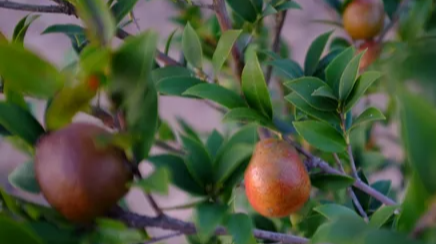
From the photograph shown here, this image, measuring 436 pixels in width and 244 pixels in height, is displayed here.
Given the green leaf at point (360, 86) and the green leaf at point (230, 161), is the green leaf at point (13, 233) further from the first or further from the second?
the green leaf at point (360, 86)

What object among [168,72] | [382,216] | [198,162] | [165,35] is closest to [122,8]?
[168,72]

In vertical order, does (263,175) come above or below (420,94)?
below

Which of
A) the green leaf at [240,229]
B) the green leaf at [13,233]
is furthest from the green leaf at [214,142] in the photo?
the green leaf at [13,233]

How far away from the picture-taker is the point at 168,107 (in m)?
1.79

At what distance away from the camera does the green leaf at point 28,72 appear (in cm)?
27

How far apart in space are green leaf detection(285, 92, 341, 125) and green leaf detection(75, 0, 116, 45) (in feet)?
0.66

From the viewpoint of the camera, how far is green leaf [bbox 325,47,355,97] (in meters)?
0.46

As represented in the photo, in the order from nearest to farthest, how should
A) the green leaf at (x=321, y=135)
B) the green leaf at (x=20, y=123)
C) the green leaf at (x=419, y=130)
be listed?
the green leaf at (x=419, y=130)
the green leaf at (x=20, y=123)
the green leaf at (x=321, y=135)

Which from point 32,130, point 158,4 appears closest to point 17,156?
point 158,4

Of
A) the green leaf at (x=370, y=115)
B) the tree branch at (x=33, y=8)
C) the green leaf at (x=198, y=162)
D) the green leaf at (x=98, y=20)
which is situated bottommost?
the green leaf at (x=370, y=115)

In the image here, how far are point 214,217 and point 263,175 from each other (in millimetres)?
84

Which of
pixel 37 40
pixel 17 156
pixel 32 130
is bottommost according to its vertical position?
pixel 17 156

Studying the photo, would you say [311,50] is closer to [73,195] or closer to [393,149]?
[73,195]

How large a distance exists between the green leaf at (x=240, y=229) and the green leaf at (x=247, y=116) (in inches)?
3.5
